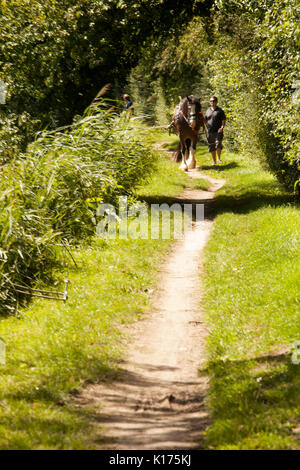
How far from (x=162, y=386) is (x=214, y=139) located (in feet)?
54.2

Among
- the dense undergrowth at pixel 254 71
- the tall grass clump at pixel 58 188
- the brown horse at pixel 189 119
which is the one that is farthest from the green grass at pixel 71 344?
the brown horse at pixel 189 119

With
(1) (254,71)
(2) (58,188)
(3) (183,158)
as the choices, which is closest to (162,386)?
(2) (58,188)

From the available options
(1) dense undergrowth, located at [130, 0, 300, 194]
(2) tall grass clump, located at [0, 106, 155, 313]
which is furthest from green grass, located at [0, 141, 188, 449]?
(1) dense undergrowth, located at [130, 0, 300, 194]

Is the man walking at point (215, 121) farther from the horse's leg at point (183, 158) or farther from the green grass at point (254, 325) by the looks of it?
the green grass at point (254, 325)

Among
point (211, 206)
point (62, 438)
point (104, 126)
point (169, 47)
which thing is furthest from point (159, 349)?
point (169, 47)

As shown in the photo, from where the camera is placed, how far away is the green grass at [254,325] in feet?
15.3

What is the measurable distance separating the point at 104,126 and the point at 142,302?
613 centimetres

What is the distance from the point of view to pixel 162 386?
5.74 meters

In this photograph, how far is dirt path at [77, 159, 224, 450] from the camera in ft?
15.7

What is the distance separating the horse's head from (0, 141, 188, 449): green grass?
9.87 metres

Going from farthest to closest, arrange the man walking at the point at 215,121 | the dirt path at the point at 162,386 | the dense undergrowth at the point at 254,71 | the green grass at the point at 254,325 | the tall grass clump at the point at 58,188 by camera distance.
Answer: the man walking at the point at 215,121 < the dense undergrowth at the point at 254,71 < the tall grass clump at the point at 58,188 < the dirt path at the point at 162,386 < the green grass at the point at 254,325

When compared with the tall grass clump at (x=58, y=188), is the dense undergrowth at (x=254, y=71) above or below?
above

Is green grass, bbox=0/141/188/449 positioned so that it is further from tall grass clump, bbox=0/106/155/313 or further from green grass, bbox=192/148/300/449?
green grass, bbox=192/148/300/449

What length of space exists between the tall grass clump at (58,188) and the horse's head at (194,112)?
16.5ft
